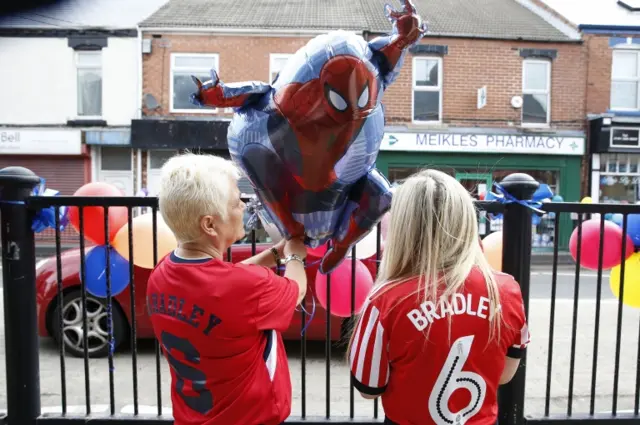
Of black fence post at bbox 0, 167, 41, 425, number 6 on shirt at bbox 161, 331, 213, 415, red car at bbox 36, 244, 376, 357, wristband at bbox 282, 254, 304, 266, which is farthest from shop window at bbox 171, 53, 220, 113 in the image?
number 6 on shirt at bbox 161, 331, 213, 415

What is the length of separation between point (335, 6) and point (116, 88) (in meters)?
6.36

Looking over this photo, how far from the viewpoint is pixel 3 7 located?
136cm

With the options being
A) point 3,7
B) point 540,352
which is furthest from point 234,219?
point 540,352

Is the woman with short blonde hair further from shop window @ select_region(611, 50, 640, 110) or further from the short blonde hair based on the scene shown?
shop window @ select_region(611, 50, 640, 110)

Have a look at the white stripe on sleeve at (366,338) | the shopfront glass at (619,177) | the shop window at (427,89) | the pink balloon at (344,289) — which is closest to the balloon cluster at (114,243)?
the pink balloon at (344,289)

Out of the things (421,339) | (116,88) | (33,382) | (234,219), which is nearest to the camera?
(421,339)

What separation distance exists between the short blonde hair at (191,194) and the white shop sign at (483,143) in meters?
11.8

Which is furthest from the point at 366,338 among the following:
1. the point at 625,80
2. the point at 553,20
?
the point at 553,20

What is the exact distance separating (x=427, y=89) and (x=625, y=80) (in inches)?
213

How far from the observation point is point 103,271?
2332 millimetres

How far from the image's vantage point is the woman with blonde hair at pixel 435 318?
4.14 feet

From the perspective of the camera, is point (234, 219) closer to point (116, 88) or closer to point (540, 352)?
point (540, 352)

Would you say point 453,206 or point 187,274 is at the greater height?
point 453,206

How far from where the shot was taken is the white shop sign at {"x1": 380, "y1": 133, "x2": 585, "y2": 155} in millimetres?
12922
